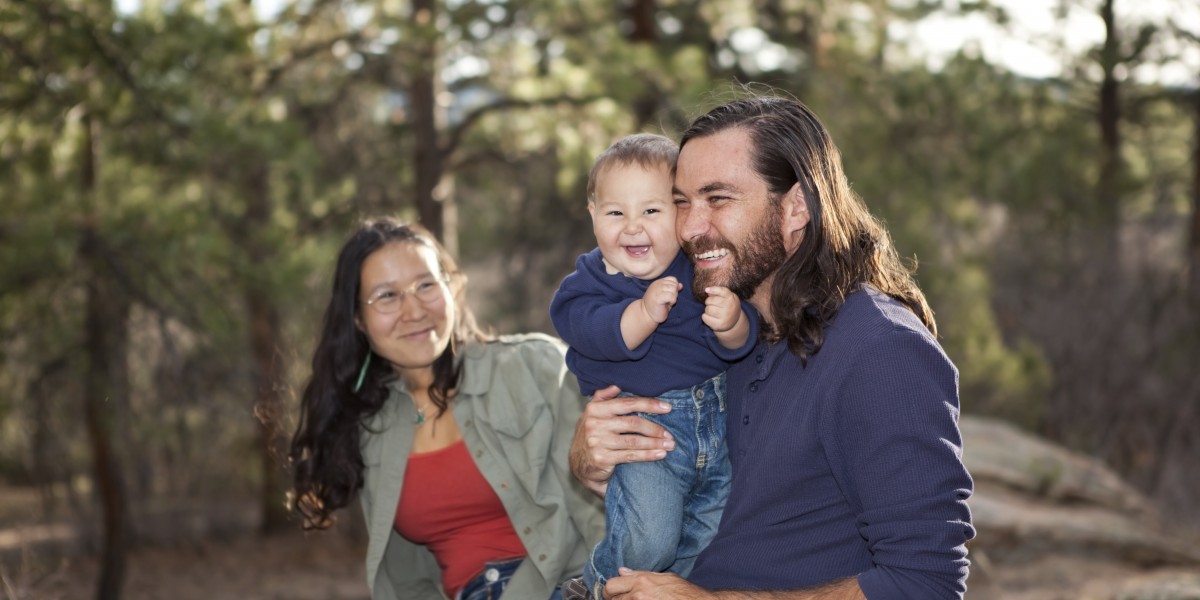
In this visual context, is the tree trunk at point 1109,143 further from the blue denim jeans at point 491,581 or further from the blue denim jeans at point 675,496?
the blue denim jeans at point 675,496

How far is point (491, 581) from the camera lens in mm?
3330

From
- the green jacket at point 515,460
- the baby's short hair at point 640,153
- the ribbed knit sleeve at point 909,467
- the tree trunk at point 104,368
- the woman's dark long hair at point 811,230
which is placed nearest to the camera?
the ribbed knit sleeve at point 909,467

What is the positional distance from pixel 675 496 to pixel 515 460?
0.82 metres

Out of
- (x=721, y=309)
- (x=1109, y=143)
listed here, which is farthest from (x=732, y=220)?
(x=1109, y=143)

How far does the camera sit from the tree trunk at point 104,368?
717 centimetres

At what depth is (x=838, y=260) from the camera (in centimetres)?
247

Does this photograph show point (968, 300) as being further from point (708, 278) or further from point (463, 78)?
point (708, 278)

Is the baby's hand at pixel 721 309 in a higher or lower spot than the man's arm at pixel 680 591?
higher

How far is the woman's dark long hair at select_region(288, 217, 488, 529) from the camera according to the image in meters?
3.52

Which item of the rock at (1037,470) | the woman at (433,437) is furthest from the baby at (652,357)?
the rock at (1037,470)

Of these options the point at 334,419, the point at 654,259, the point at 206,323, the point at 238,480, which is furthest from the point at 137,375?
the point at 654,259

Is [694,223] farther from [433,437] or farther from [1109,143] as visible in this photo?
[1109,143]

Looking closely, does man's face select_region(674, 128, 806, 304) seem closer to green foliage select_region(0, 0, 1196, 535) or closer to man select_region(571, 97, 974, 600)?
man select_region(571, 97, 974, 600)

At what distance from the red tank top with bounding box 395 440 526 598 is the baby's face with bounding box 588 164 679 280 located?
3.23 ft
